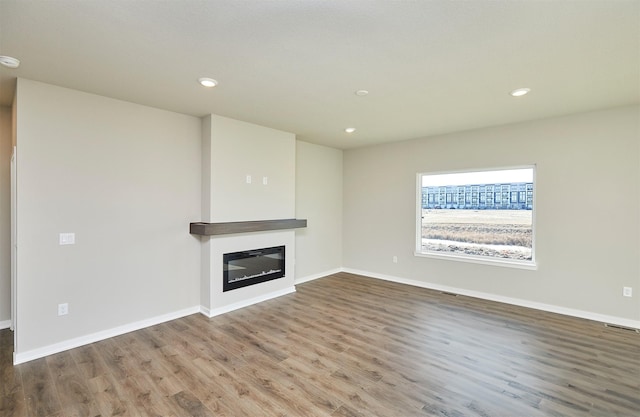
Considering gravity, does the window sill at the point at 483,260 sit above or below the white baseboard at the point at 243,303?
above

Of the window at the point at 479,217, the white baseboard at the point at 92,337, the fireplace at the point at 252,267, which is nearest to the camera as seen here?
the white baseboard at the point at 92,337

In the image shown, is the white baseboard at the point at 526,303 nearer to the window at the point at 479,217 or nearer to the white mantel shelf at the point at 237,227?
the window at the point at 479,217

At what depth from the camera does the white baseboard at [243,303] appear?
13.0 feet

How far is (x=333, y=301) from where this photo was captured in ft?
14.9

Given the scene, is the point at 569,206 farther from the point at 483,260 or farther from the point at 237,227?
Result: the point at 237,227

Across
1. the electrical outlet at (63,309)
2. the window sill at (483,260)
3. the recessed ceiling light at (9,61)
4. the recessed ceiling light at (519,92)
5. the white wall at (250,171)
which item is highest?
the recessed ceiling light at (519,92)

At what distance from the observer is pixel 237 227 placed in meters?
4.09

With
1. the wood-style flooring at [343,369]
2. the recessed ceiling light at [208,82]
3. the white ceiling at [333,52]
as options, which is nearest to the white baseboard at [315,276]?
the wood-style flooring at [343,369]

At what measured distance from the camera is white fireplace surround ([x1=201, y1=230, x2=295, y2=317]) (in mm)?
3977

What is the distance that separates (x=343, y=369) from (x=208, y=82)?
9.73 feet

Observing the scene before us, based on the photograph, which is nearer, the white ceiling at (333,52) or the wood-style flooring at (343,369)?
the white ceiling at (333,52)

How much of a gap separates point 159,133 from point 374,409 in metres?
3.75

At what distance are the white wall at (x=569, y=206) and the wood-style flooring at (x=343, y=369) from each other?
50 centimetres

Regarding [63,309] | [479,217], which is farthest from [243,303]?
[479,217]
